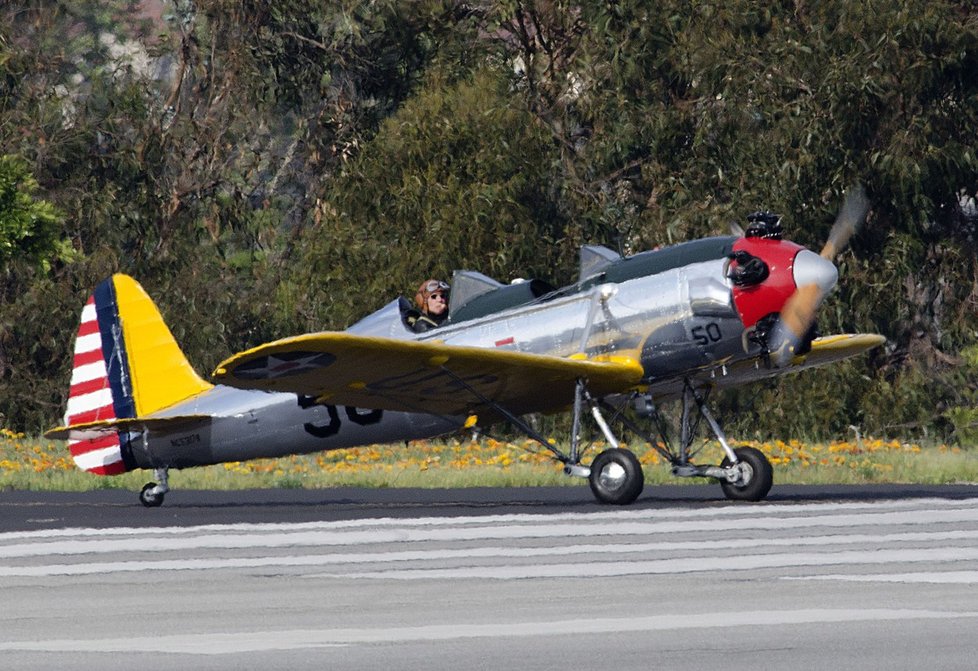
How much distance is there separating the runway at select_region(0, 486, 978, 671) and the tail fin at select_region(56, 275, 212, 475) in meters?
2.49

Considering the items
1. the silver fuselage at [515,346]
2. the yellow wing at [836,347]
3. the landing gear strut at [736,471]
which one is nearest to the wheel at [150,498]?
the silver fuselage at [515,346]

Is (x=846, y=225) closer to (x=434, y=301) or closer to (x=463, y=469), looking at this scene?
(x=434, y=301)

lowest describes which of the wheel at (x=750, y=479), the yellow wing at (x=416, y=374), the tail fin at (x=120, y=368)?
the wheel at (x=750, y=479)

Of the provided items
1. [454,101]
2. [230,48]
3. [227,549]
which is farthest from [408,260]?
[227,549]

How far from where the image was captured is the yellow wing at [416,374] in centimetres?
1316

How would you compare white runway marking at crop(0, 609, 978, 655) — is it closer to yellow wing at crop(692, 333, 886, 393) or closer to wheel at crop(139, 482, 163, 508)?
yellow wing at crop(692, 333, 886, 393)

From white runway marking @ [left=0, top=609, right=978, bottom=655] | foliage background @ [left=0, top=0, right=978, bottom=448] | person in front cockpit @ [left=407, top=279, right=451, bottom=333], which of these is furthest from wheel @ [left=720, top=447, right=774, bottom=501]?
foliage background @ [left=0, top=0, right=978, bottom=448]

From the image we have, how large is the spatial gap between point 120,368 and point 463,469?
421 cm

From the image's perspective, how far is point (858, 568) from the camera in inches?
380

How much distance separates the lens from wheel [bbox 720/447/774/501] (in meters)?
14.9

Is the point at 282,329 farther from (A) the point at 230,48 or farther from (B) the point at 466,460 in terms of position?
(B) the point at 466,460

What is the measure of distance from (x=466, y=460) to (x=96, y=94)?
48.8 feet

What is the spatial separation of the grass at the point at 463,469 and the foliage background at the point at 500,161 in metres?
4.16

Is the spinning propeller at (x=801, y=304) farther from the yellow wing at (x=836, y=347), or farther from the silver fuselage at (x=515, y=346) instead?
the yellow wing at (x=836, y=347)
